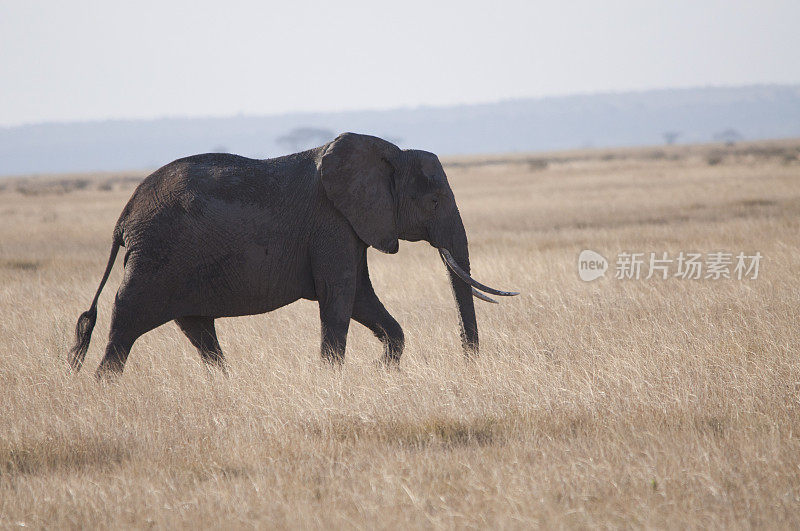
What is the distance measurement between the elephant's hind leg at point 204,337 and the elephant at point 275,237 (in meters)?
0.02

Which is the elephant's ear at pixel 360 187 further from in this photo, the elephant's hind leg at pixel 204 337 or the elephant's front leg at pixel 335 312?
the elephant's hind leg at pixel 204 337

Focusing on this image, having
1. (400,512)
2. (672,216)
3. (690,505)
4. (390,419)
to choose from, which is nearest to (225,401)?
(390,419)

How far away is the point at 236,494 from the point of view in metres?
5.18

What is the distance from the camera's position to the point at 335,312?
25.1 ft

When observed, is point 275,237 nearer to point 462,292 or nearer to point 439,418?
point 462,292

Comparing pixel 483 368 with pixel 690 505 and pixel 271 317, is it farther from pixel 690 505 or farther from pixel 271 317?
pixel 271 317

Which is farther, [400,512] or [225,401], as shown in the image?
[225,401]

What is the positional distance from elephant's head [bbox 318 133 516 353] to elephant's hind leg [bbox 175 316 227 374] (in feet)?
5.93

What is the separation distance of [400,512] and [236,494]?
40.1 inches
